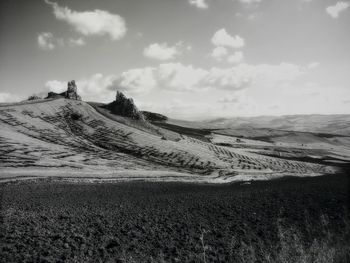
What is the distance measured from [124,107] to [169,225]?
4937cm

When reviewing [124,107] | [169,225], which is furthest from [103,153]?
[169,225]

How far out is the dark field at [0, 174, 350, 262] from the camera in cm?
1286

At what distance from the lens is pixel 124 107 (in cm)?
6359

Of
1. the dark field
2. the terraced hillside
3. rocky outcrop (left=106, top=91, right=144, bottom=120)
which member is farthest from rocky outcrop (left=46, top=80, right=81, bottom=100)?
the dark field

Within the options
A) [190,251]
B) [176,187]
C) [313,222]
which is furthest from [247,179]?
[190,251]

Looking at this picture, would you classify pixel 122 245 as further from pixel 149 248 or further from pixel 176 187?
pixel 176 187

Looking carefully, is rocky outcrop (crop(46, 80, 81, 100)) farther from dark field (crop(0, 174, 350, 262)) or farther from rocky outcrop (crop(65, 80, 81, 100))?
dark field (crop(0, 174, 350, 262))

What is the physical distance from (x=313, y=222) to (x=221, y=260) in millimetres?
8012

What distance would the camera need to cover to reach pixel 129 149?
4547cm

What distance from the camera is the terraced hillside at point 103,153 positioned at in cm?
3344

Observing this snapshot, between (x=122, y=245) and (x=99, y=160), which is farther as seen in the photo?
(x=99, y=160)

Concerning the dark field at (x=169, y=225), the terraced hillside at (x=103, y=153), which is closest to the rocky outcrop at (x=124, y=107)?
the terraced hillside at (x=103, y=153)

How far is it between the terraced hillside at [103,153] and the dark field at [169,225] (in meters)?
8.45

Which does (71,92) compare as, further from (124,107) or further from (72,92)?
(124,107)
